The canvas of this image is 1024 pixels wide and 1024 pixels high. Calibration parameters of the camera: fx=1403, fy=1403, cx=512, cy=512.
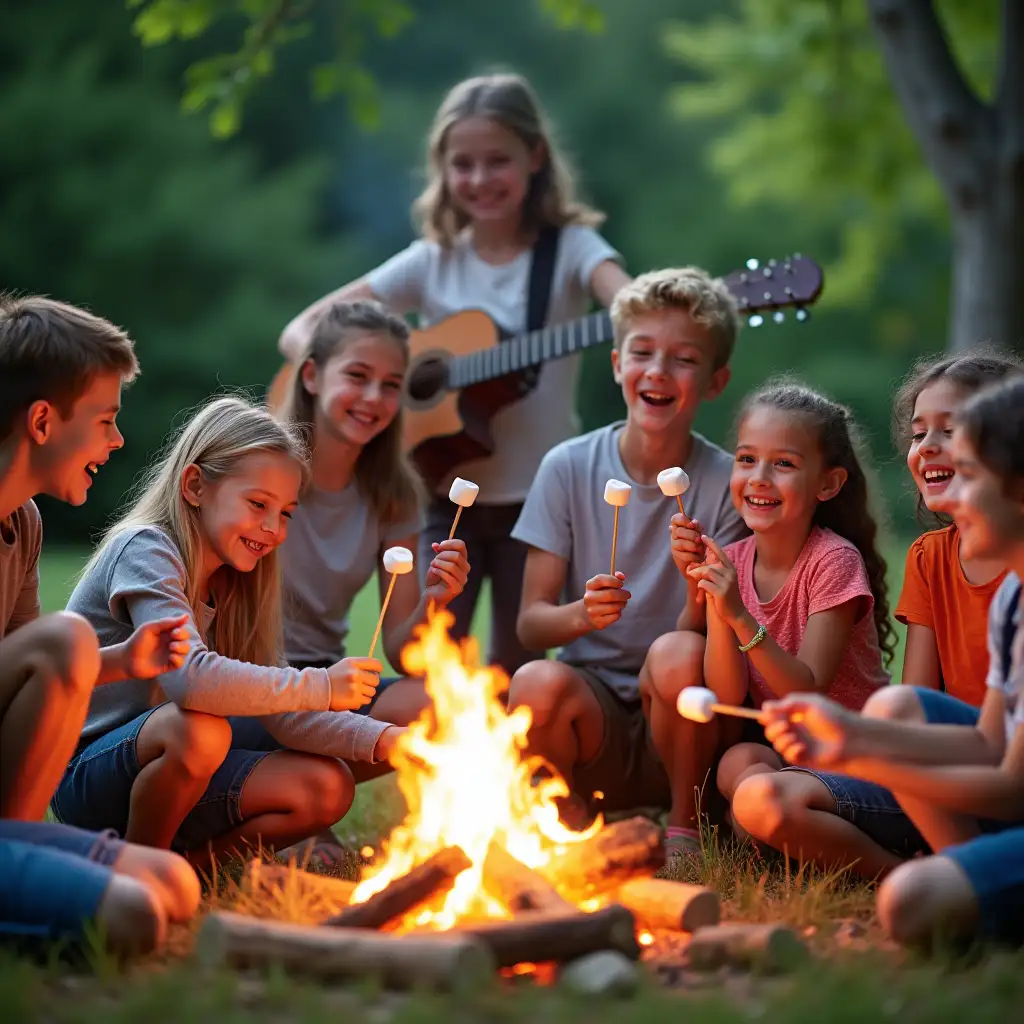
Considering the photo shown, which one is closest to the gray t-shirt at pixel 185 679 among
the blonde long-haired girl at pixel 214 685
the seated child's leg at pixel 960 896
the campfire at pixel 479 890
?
the blonde long-haired girl at pixel 214 685

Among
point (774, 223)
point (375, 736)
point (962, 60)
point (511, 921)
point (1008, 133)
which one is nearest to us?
point (511, 921)

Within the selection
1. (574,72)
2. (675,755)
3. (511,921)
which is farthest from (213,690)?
(574,72)

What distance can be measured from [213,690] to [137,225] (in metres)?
15.9

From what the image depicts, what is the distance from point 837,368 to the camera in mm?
18422

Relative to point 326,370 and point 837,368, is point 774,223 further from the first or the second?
point 326,370

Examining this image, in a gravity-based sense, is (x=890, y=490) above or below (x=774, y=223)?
below

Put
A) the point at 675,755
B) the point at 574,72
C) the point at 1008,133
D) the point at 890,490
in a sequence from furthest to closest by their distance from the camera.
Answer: the point at 574,72 → the point at 890,490 → the point at 1008,133 → the point at 675,755

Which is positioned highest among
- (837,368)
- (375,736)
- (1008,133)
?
(837,368)

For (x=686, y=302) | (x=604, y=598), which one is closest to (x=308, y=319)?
(x=686, y=302)

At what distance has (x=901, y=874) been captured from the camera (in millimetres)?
2631

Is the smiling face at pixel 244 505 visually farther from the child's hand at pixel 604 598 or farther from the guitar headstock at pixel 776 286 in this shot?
the guitar headstock at pixel 776 286

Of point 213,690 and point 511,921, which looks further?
point 213,690

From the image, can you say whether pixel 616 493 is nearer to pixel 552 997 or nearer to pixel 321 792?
pixel 321 792

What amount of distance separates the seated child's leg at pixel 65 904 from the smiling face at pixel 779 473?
183 cm
